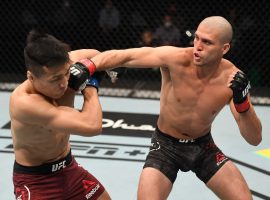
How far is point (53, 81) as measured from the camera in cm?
211

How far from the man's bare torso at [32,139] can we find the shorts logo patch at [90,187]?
0.61 ft

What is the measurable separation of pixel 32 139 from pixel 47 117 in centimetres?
20

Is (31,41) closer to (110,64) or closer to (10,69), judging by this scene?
(110,64)

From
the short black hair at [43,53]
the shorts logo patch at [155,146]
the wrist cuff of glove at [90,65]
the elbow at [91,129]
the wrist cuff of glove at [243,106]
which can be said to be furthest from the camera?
the shorts logo patch at [155,146]

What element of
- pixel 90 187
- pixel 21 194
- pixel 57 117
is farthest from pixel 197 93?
pixel 21 194

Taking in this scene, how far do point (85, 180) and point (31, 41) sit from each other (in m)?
0.78

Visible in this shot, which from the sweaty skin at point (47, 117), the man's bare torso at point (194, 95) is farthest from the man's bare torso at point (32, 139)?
the man's bare torso at point (194, 95)

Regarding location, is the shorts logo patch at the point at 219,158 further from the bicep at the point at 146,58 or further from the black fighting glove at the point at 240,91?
the bicep at the point at 146,58

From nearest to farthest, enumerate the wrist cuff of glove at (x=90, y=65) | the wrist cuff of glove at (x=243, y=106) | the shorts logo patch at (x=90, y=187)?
the wrist cuff of glove at (x=90, y=65) < the shorts logo patch at (x=90, y=187) < the wrist cuff of glove at (x=243, y=106)

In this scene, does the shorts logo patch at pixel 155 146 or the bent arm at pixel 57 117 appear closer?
the bent arm at pixel 57 117

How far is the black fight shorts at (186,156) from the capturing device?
2.79 metres

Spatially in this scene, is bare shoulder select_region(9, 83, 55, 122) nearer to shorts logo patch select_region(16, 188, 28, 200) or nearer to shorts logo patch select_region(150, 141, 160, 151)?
shorts logo patch select_region(16, 188, 28, 200)

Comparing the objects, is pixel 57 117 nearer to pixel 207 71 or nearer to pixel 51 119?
pixel 51 119

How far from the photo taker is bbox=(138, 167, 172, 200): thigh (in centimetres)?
258
